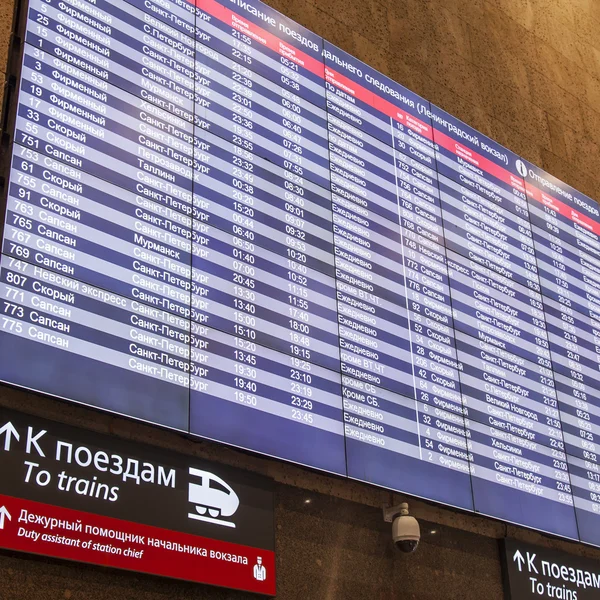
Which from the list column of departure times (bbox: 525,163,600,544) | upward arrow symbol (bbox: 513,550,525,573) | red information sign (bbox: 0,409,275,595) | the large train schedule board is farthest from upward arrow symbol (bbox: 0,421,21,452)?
column of departure times (bbox: 525,163,600,544)

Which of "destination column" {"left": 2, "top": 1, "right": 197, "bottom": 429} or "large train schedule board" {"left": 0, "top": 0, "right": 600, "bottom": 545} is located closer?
"destination column" {"left": 2, "top": 1, "right": 197, "bottom": 429}

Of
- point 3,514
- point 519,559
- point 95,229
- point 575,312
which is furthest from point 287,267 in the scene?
point 575,312

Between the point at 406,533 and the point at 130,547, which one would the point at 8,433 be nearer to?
the point at 130,547

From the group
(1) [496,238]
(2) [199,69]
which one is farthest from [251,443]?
(1) [496,238]

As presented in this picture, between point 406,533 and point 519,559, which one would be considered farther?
point 519,559

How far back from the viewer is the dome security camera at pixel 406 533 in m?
5.64

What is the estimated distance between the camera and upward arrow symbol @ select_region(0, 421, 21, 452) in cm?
440

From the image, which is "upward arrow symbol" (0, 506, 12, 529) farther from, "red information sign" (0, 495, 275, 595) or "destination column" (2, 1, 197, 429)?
"destination column" (2, 1, 197, 429)

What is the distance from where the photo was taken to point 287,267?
5840 mm

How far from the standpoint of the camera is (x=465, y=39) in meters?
8.66

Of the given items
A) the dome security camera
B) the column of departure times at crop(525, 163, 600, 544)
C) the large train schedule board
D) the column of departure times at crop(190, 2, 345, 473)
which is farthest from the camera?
the column of departure times at crop(525, 163, 600, 544)

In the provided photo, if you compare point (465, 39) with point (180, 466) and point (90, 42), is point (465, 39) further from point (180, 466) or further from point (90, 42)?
point (180, 466)

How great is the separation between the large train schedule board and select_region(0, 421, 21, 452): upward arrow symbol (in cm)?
21

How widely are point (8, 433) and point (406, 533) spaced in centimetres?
235
